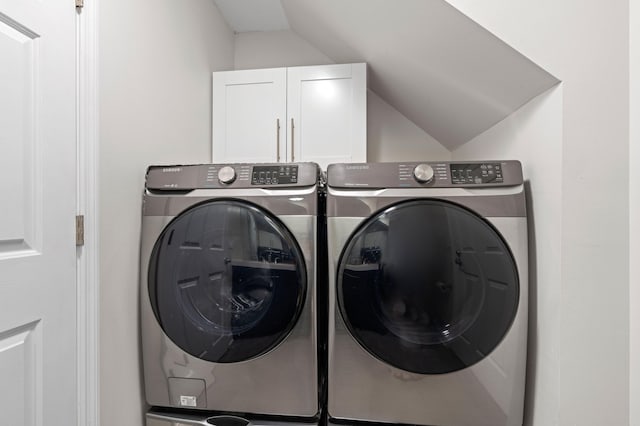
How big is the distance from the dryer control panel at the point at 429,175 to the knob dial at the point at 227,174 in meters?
0.35

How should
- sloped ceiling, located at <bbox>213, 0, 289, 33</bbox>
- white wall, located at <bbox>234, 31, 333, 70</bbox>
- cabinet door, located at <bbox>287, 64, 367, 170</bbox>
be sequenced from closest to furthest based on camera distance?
cabinet door, located at <bbox>287, 64, 367, 170</bbox>
sloped ceiling, located at <bbox>213, 0, 289, 33</bbox>
white wall, located at <bbox>234, 31, 333, 70</bbox>

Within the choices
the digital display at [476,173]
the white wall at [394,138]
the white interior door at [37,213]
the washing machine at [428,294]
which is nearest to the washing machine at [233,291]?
the washing machine at [428,294]

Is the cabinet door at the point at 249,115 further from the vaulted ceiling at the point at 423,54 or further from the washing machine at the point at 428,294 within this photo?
the washing machine at the point at 428,294

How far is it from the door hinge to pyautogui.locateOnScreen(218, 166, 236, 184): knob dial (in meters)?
0.44

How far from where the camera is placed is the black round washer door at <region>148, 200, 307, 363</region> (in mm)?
1070

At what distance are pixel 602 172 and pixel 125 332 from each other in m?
1.62

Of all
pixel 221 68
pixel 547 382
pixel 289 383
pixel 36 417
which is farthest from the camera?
pixel 221 68

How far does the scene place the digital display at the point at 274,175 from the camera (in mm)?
1108

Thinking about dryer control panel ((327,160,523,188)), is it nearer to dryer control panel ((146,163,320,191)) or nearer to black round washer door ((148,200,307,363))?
dryer control panel ((146,163,320,191))

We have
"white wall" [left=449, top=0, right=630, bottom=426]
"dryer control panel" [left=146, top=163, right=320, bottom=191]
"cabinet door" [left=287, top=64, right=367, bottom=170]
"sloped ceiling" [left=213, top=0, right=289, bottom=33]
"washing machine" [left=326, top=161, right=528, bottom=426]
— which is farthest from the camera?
"sloped ceiling" [left=213, top=0, right=289, bottom=33]

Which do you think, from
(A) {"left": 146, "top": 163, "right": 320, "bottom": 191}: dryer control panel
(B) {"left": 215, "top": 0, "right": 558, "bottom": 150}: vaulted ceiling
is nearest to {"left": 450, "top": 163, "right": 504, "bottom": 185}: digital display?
(B) {"left": 215, "top": 0, "right": 558, "bottom": 150}: vaulted ceiling

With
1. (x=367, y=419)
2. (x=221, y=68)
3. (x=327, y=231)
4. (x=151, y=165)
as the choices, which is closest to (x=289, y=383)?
(x=367, y=419)

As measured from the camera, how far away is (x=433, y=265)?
40.0 inches

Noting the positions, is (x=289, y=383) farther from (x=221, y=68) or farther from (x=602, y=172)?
(x=221, y=68)
